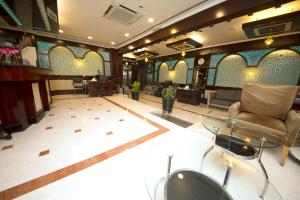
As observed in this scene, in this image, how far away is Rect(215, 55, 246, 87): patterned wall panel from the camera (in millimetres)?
5531

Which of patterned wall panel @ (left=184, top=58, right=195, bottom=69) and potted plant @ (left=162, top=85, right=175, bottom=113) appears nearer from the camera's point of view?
potted plant @ (left=162, top=85, right=175, bottom=113)

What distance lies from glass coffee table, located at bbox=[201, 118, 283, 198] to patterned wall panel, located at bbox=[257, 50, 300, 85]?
4472mm

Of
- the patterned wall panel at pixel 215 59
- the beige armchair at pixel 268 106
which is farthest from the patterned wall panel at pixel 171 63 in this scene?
the beige armchair at pixel 268 106

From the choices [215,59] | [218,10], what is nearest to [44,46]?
[218,10]

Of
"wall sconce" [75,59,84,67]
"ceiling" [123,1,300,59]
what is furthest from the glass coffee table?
"wall sconce" [75,59,84,67]

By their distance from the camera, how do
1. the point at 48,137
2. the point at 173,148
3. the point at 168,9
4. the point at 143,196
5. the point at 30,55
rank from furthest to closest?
the point at 30,55 → the point at 168,9 → the point at 48,137 → the point at 173,148 → the point at 143,196

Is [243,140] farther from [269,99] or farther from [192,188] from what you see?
[269,99]

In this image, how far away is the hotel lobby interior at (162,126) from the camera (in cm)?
128

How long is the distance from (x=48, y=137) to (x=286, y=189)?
3.69 meters

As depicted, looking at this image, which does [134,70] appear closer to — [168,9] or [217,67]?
[217,67]

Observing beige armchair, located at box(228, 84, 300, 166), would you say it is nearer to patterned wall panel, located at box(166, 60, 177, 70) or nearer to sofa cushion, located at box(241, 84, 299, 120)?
sofa cushion, located at box(241, 84, 299, 120)

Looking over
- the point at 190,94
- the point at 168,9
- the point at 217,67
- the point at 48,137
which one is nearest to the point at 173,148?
the point at 48,137

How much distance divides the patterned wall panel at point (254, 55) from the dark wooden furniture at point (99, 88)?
6.96 meters

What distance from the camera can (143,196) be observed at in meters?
1.22
